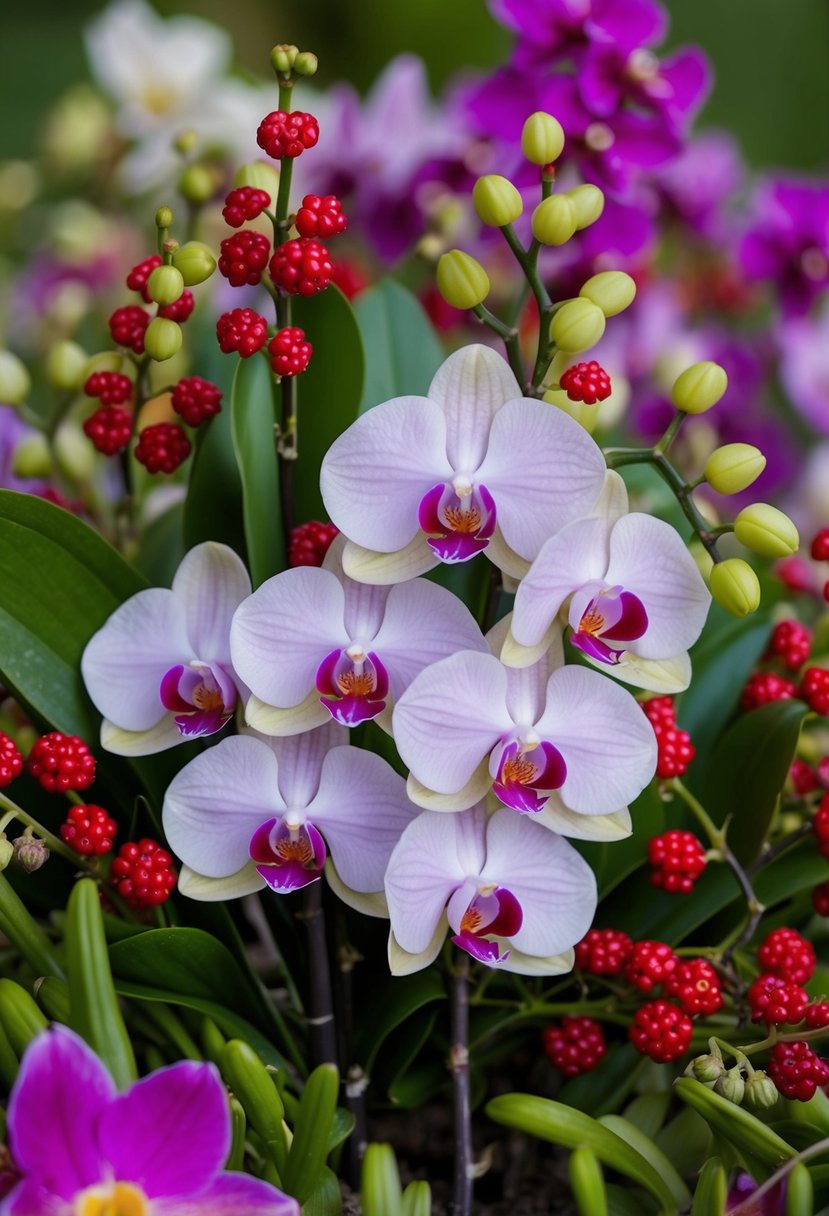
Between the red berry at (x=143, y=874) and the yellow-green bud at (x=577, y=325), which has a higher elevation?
the yellow-green bud at (x=577, y=325)

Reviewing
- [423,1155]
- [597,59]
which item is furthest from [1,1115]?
[597,59]

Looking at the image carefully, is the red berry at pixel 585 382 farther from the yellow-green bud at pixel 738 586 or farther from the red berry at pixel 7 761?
the red berry at pixel 7 761

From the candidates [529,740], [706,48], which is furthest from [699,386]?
[706,48]

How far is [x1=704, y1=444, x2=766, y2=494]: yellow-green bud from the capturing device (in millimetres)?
381

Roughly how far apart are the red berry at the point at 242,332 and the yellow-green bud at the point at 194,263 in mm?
38

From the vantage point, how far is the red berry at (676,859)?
1.33 ft

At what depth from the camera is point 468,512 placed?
14.4 inches

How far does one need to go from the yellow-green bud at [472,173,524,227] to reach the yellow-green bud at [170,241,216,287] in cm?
9

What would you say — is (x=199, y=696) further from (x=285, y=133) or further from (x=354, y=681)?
(x=285, y=133)

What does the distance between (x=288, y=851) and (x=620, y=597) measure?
136 mm

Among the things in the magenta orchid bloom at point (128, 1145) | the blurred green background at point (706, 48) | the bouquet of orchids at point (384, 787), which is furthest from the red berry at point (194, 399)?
the blurred green background at point (706, 48)

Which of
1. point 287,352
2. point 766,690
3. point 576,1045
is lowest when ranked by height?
point 576,1045

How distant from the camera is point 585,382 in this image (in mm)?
364

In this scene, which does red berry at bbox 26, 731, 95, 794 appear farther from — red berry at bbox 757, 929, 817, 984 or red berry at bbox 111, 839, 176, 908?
red berry at bbox 757, 929, 817, 984
